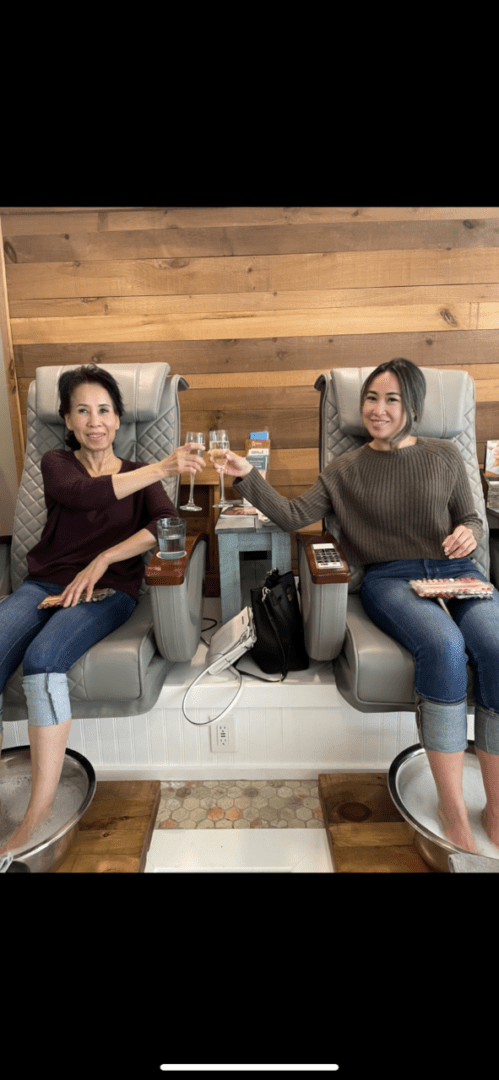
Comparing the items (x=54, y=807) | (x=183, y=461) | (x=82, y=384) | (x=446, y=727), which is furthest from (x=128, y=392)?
(x=446, y=727)

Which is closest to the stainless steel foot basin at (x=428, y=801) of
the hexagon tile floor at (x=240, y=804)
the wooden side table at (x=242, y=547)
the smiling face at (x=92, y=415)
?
the hexagon tile floor at (x=240, y=804)

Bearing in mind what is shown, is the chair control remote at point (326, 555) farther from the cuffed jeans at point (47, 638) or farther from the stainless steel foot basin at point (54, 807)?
the stainless steel foot basin at point (54, 807)

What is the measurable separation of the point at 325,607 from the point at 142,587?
0.63 m

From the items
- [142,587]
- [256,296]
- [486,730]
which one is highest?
[256,296]

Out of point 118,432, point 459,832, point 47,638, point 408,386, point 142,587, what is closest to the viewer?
point 459,832

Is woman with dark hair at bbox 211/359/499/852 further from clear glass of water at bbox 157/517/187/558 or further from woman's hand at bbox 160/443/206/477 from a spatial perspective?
clear glass of water at bbox 157/517/187/558

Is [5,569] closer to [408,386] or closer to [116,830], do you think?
[116,830]

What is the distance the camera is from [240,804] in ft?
5.38

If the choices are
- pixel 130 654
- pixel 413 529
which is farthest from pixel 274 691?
pixel 413 529

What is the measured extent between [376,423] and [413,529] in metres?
0.32

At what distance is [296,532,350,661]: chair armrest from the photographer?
152 centimetres

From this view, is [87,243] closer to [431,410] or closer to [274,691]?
[431,410]

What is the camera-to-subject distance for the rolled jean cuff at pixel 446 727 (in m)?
1.36

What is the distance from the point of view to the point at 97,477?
1.73 metres
